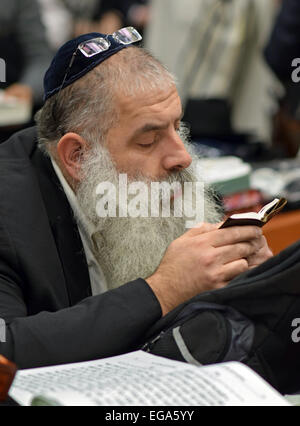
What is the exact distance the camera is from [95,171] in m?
2.07

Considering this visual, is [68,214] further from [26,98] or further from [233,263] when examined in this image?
[26,98]

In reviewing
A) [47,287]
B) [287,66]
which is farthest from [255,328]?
[287,66]

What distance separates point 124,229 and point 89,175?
0.17 meters

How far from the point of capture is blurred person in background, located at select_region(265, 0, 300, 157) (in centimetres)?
400

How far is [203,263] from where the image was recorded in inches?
69.6

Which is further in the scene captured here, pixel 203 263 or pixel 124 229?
pixel 124 229

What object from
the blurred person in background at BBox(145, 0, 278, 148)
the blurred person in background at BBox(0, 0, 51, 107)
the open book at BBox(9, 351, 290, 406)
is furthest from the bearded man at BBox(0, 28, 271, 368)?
the blurred person in background at BBox(145, 0, 278, 148)

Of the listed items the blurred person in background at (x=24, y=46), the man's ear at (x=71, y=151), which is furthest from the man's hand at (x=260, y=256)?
the blurred person in background at (x=24, y=46)

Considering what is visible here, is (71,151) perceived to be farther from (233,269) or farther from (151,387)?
(151,387)

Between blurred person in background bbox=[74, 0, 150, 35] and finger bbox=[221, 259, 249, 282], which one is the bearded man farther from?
blurred person in background bbox=[74, 0, 150, 35]

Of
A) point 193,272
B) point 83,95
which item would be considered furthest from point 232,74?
point 193,272

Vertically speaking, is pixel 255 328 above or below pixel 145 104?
below

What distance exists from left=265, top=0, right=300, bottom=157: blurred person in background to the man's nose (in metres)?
2.09

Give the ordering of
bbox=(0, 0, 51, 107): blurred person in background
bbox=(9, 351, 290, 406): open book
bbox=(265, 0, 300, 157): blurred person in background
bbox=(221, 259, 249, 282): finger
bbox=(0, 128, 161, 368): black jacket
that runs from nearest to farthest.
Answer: bbox=(9, 351, 290, 406): open book < bbox=(0, 128, 161, 368): black jacket < bbox=(221, 259, 249, 282): finger < bbox=(265, 0, 300, 157): blurred person in background < bbox=(0, 0, 51, 107): blurred person in background
